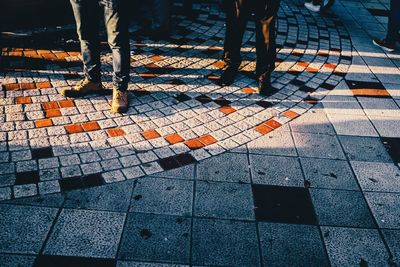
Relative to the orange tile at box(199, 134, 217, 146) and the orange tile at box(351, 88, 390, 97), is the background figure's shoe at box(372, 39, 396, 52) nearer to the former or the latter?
the orange tile at box(351, 88, 390, 97)

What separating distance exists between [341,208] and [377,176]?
2.11 ft

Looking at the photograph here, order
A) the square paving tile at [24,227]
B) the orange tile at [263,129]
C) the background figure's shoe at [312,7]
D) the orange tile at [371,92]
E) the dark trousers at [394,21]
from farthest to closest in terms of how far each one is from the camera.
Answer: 1. the background figure's shoe at [312,7]
2. the dark trousers at [394,21]
3. the orange tile at [371,92]
4. the orange tile at [263,129]
5. the square paving tile at [24,227]

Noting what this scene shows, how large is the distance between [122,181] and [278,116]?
1896 mm

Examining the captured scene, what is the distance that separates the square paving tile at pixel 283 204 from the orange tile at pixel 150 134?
1080 mm

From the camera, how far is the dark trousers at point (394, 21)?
5.48m

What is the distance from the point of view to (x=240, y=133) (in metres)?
3.53

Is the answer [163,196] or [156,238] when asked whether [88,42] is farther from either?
[156,238]

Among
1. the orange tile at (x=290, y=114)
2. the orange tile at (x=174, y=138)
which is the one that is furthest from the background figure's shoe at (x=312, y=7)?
the orange tile at (x=174, y=138)

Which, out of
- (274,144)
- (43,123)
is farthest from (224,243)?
(43,123)

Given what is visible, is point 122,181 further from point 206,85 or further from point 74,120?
point 206,85

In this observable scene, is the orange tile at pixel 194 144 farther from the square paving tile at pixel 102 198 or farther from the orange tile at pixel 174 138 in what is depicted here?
the square paving tile at pixel 102 198

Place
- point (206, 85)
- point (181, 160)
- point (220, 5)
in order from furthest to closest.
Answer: point (220, 5), point (206, 85), point (181, 160)

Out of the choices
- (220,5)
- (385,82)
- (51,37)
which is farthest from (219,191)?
(220,5)

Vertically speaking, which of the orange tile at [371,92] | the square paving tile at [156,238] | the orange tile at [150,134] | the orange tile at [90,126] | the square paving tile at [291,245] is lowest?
the square paving tile at [156,238]
